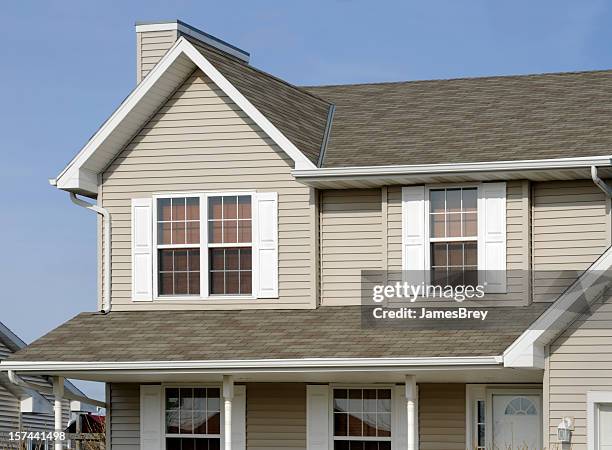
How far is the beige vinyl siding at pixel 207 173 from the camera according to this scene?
2192cm

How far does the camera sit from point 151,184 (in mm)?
22641

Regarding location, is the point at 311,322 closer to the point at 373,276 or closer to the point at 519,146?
the point at 373,276

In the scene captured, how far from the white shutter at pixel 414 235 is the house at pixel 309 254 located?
3 cm

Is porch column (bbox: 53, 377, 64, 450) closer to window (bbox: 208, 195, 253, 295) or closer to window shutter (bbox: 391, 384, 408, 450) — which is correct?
window (bbox: 208, 195, 253, 295)

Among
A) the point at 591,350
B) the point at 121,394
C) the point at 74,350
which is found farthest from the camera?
the point at 121,394

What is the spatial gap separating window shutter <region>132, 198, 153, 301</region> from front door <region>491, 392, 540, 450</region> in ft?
Result: 19.6

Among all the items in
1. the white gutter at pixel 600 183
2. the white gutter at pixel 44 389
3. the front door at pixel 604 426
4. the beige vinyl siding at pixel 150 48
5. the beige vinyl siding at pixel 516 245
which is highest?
the beige vinyl siding at pixel 150 48

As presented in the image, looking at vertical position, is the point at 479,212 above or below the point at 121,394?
above

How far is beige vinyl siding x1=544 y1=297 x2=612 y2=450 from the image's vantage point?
1875 centimetres

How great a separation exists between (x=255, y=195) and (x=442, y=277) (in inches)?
131

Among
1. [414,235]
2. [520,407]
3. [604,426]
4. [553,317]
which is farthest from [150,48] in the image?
[604,426]

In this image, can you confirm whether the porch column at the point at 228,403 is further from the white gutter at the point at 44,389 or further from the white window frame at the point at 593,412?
the white window frame at the point at 593,412

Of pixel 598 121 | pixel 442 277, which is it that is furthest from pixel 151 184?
pixel 598 121

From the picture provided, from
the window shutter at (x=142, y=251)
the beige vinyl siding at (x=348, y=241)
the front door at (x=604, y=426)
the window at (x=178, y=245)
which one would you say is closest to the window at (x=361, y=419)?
the beige vinyl siding at (x=348, y=241)
